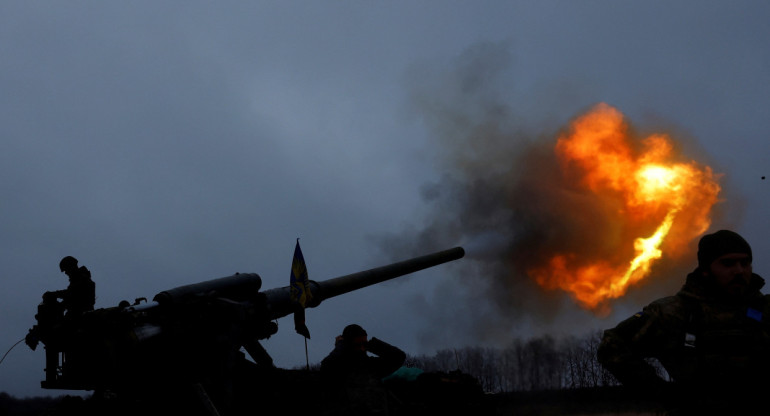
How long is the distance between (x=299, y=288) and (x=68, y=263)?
349 cm

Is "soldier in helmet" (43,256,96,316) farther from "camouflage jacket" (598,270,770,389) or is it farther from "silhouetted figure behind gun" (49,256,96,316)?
"camouflage jacket" (598,270,770,389)

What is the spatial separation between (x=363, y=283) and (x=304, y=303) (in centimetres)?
242

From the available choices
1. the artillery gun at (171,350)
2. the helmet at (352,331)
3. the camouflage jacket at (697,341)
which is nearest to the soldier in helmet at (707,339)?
the camouflage jacket at (697,341)

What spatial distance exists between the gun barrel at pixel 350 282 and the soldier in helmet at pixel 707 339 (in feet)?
20.5

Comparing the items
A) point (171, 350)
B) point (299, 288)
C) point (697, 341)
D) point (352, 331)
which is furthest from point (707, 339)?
point (299, 288)

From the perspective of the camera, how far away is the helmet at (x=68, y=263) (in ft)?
29.9

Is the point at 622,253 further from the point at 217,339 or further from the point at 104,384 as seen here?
the point at 104,384

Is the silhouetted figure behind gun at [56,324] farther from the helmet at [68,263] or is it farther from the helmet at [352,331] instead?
the helmet at [352,331]

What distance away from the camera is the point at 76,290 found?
28.1 ft

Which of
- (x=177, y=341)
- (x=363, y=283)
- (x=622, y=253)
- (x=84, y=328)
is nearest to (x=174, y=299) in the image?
(x=177, y=341)

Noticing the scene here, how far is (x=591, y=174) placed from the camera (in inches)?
770

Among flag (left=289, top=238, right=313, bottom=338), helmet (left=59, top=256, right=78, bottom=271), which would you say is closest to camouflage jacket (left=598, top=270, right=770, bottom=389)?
flag (left=289, top=238, right=313, bottom=338)

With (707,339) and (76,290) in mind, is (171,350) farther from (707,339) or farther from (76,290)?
(707,339)

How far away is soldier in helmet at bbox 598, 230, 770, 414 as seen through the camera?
161 inches
